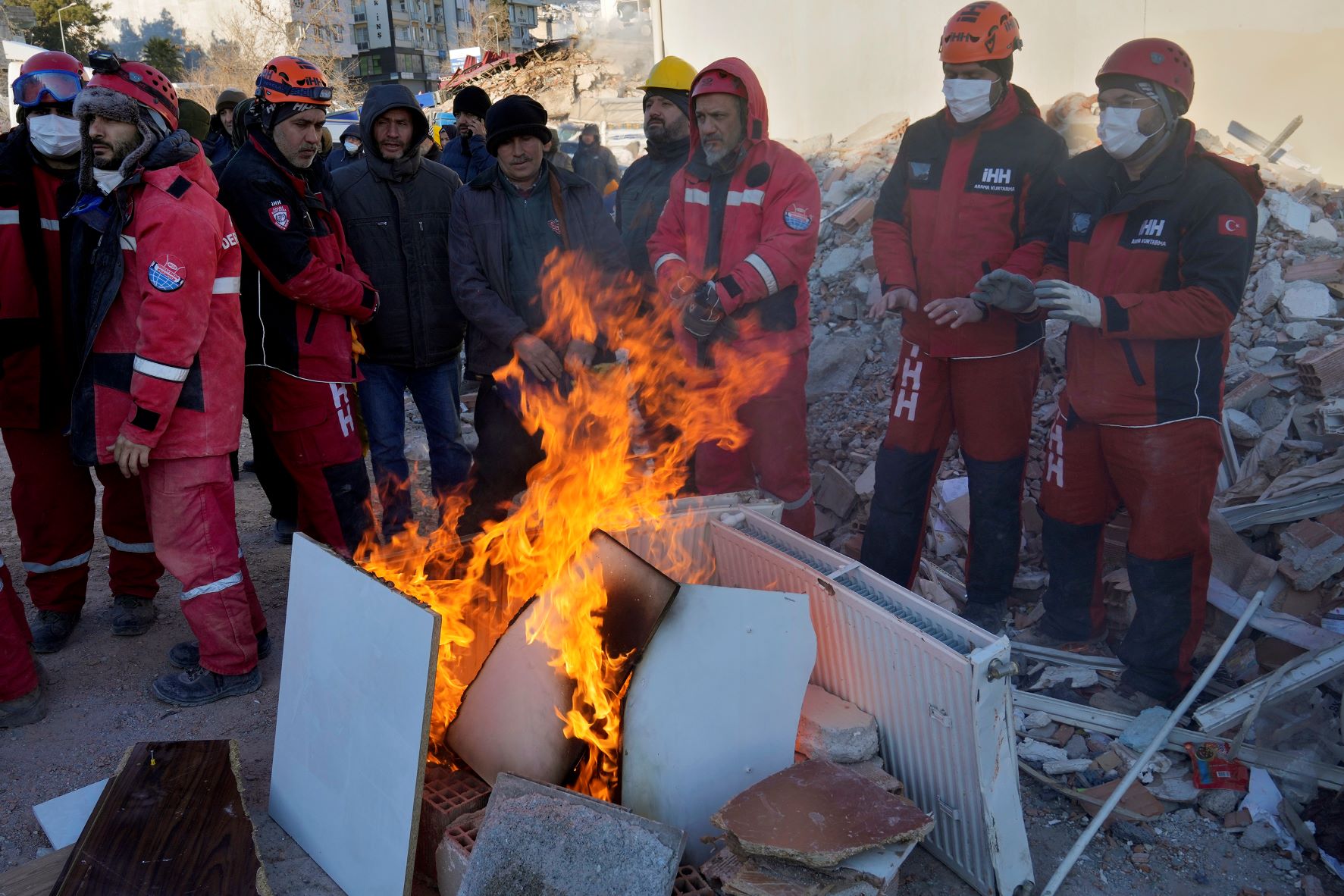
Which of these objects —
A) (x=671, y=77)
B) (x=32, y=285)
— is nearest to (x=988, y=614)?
(x=671, y=77)

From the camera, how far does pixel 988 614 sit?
14.2ft

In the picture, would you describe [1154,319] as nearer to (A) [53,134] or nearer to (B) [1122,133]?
(B) [1122,133]

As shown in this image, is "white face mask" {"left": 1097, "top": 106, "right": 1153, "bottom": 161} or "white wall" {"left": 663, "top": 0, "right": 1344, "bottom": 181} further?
"white wall" {"left": 663, "top": 0, "right": 1344, "bottom": 181}

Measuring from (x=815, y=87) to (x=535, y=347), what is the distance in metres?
10.1

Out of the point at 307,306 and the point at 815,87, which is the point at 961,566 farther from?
the point at 815,87

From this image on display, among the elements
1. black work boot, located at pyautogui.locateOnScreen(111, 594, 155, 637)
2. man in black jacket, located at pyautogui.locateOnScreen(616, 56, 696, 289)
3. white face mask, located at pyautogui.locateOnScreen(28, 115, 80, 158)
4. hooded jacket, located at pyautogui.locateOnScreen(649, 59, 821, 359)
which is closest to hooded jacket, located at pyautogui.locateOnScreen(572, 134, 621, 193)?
man in black jacket, located at pyautogui.locateOnScreen(616, 56, 696, 289)

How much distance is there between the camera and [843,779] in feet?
8.79

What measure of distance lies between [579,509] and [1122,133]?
2.65 m

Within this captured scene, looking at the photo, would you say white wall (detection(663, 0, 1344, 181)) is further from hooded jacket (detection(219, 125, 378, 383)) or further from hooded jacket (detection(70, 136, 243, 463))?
hooded jacket (detection(70, 136, 243, 463))

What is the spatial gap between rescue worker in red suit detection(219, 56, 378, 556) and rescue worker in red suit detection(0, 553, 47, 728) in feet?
3.97

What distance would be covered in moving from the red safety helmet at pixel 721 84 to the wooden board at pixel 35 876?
3.97m

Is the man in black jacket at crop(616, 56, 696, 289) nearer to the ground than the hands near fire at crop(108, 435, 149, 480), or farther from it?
farther from it

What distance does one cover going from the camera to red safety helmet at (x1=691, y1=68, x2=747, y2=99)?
4277 millimetres

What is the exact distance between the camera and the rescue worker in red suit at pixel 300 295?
3979 mm
